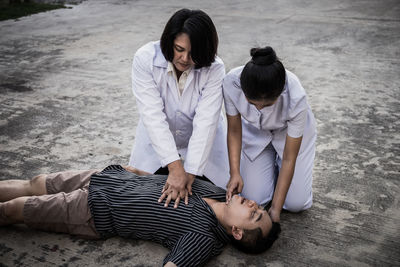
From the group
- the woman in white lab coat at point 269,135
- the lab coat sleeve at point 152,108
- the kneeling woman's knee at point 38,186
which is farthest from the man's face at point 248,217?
the kneeling woman's knee at point 38,186

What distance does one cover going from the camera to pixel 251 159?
7.24 ft

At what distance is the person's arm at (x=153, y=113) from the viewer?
1.99 m

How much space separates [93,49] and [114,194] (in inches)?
135

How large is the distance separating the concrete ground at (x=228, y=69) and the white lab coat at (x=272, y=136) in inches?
7.2

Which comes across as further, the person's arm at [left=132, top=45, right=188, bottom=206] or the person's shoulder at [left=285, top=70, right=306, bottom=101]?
the person's arm at [left=132, top=45, right=188, bottom=206]

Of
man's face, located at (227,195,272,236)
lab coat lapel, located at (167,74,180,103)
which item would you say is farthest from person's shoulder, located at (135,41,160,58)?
man's face, located at (227,195,272,236)

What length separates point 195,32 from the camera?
5.80 feet

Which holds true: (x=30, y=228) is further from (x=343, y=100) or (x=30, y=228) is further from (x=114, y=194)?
(x=343, y=100)

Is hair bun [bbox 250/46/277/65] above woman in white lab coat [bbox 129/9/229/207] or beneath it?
above

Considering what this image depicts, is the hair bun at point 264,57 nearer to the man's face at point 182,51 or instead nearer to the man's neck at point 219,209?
the man's face at point 182,51

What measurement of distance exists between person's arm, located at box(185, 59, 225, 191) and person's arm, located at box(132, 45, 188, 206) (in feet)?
0.28

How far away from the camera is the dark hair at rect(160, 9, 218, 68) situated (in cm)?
177

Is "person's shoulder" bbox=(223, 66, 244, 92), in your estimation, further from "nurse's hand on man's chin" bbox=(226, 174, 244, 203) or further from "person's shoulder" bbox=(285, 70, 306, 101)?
"nurse's hand on man's chin" bbox=(226, 174, 244, 203)

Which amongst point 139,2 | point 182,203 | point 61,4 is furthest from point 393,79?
point 61,4
